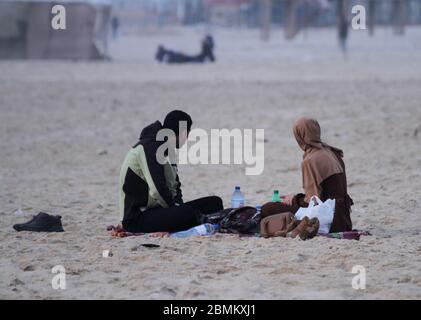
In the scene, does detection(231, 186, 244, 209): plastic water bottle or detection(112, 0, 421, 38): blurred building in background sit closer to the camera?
detection(231, 186, 244, 209): plastic water bottle

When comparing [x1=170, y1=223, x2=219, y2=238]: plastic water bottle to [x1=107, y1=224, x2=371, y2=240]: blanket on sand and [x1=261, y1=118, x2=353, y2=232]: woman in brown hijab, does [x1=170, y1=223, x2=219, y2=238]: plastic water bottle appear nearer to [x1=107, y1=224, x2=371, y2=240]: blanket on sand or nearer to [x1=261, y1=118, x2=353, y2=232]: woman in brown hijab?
[x1=107, y1=224, x2=371, y2=240]: blanket on sand

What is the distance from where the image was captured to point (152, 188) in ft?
24.8

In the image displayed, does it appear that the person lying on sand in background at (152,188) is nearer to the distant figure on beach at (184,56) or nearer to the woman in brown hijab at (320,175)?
the woman in brown hijab at (320,175)

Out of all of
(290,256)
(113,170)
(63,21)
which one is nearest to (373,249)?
(290,256)

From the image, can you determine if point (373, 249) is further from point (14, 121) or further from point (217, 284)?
point (14, 121)

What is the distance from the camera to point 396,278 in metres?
6.32

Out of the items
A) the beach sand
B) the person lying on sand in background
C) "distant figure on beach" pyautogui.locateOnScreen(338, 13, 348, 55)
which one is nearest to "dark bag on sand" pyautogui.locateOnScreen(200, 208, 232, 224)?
the person lying on sand in background

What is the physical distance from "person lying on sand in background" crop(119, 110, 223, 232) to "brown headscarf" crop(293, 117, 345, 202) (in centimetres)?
87

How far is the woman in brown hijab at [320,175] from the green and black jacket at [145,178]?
0.79 metres

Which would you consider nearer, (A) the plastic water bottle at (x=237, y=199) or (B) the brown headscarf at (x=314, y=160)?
(B) the brown headscarf at (x=314, y=160)

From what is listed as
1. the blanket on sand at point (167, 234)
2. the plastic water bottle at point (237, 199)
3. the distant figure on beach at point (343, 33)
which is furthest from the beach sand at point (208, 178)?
the distant figure on beach at point (343, 33)

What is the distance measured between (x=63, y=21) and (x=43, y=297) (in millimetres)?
25283

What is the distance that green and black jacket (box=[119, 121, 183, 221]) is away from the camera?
749 centimetres

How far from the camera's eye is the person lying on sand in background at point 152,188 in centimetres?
750
